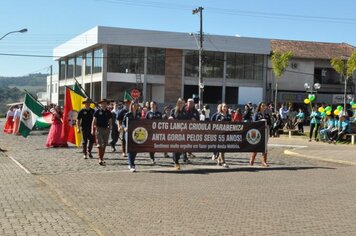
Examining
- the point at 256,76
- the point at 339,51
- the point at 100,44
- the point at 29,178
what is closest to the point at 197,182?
the point at 29,178

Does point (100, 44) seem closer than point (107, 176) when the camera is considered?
No

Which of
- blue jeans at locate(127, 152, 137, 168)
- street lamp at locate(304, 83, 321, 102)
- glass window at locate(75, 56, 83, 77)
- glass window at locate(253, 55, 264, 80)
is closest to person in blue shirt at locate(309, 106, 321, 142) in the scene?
blue jeans at locate(127, 152, 137, 168)

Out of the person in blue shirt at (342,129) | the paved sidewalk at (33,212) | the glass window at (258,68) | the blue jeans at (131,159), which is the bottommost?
the paved sidewalk at (33,212)

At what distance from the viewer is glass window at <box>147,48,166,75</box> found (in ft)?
180

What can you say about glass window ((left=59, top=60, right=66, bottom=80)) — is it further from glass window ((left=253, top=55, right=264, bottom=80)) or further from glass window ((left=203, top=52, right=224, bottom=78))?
glass window ((left=253, top=55, right=264, bottom=80))

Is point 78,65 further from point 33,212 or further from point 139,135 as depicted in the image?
point 33,212

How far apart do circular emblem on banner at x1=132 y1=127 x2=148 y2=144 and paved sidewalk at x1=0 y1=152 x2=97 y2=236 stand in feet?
11.0

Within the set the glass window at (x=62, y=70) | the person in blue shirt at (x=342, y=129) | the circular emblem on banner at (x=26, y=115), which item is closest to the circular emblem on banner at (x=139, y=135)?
the circular emblem on banner at (x=26, y=115)

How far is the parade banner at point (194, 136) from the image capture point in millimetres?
14359

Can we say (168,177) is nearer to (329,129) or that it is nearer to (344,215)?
(344,215)

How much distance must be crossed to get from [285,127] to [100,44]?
84.6 ft

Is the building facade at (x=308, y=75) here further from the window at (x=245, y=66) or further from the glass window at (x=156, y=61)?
the glass window at (x=156, y=61)

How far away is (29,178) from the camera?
38.9ft

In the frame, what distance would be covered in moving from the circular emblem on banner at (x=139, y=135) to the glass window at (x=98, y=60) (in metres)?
40.4
